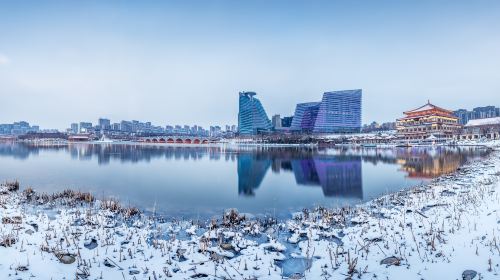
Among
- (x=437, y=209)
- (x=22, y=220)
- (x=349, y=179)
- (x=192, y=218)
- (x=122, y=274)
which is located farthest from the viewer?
(x=349, y=179)

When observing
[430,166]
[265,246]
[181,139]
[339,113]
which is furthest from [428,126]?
[265,246]

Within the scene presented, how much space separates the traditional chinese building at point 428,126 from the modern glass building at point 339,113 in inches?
2588

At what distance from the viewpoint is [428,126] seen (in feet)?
382

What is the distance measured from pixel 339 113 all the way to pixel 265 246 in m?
192

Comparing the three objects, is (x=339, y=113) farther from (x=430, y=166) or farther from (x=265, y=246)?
(x=265, y=246)

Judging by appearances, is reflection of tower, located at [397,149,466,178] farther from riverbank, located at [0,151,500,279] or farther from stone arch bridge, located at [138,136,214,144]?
stone arch bridge, located at [138,136,214,144]

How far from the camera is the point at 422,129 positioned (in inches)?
4641

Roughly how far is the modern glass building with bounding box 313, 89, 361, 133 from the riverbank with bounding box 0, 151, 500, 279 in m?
182

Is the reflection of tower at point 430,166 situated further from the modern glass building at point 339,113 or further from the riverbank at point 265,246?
the modern glass building at point 339,113

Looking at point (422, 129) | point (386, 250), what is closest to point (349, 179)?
point (386, 250)

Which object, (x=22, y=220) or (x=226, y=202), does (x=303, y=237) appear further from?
(x=22, y=220)

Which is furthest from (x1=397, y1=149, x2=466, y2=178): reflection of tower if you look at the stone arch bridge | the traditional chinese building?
the stone arch bridge

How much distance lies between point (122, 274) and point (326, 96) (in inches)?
7704

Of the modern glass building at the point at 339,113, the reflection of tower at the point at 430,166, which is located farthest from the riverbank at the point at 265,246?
the modern glass building at the point at 339,113
